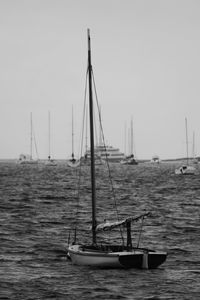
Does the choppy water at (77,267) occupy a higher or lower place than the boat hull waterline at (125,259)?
lower

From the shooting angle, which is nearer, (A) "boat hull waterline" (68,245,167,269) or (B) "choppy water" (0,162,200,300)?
(B) "choppy water" (0,162,200,300)

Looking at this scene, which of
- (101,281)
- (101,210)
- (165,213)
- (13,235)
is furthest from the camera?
(101,210)

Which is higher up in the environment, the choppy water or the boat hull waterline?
the boat hull waterline

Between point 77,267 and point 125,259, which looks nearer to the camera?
point 125,259

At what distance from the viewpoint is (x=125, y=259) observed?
27.6 m

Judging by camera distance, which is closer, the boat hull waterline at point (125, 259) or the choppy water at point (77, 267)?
the choppy water at point (77, 267)

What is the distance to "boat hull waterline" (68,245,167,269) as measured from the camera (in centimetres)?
2759

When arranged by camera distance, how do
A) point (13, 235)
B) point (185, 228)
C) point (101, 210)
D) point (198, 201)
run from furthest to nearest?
point (198, 201), point (101, 210), point (185, 228), point (13, 235)

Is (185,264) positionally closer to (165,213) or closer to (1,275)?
(1,275)

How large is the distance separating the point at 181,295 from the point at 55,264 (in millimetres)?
8171

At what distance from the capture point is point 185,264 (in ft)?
99.2

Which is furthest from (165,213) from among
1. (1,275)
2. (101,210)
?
(1,275)

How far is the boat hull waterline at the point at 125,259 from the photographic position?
90.5ft

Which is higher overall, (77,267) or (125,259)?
(125,259)
